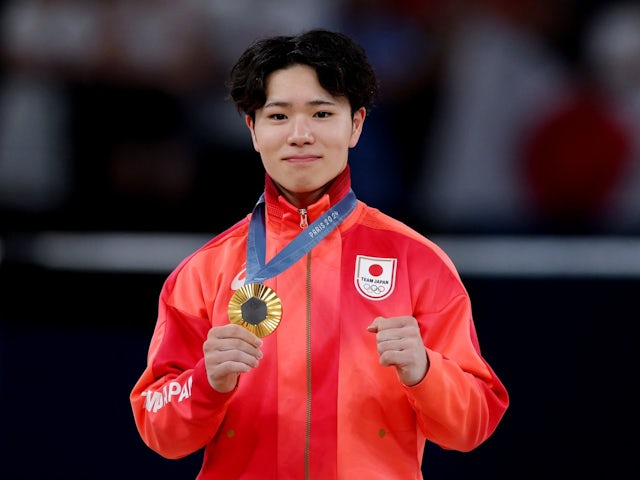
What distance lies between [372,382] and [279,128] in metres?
0.58

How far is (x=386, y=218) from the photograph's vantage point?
251 centimetres

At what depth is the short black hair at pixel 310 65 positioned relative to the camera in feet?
7.82

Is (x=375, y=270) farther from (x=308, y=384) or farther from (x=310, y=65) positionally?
(x=310, y=65)

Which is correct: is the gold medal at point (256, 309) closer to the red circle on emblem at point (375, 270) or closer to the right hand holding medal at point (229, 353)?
the right hand holding medal at point (229, 353)

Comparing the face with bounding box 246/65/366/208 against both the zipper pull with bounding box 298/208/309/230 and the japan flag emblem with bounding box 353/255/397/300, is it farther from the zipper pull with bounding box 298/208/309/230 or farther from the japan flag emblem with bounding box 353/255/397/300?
the japan flag emblem with bounding box 353/255/397/300

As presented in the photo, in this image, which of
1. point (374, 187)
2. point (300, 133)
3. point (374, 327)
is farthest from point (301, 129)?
point (374, 187)

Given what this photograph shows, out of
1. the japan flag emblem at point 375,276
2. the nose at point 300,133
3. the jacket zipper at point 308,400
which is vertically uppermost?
the nose at point 300,133

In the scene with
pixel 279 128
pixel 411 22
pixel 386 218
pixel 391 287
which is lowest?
pixel 391 287

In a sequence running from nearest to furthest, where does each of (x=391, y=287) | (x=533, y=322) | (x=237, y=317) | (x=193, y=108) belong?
(x=237, y=317) < (x=391, y=287) < (x=533, y=322) < (x=193, y=108)

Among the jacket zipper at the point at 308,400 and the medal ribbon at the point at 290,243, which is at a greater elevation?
the medal ribbon at the point at 290,243

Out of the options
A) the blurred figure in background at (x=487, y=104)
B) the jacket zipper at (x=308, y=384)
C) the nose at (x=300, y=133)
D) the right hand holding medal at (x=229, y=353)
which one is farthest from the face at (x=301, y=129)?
the blurred figure in background at (x=487, y=104)

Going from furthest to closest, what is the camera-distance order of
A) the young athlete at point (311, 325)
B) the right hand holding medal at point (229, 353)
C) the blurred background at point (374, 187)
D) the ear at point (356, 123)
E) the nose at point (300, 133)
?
the blurred background at point (374, 187)
the ear at point (356, 123)
the nose at point (300, 133)
the young athlete at point (311, 325)
the right hand holding medal at point (229, 353)

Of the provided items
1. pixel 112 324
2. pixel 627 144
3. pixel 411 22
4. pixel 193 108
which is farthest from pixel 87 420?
pixel 627 144

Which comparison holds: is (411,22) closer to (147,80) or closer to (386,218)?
(147,80)
